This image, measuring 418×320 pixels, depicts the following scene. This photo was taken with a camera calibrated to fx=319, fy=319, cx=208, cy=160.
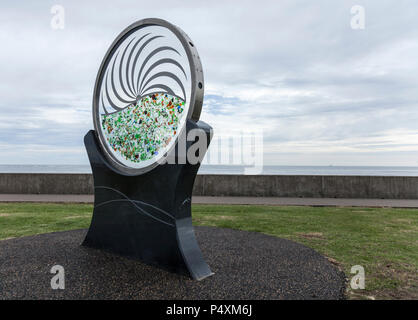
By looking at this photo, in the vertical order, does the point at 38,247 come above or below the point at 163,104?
below

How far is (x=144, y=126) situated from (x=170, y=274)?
2242 mm

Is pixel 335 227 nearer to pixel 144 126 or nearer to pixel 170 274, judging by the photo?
pixel 170 274

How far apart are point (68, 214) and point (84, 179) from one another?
487cm

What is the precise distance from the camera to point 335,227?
289 inches

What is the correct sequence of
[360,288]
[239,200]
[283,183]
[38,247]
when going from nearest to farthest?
[360,288] → [38,247] → [239,200] → [283,183]

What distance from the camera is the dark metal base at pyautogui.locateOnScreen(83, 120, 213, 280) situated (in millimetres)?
4332

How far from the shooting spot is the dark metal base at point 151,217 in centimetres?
433

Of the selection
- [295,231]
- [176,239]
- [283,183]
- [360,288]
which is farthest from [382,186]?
[176,239]

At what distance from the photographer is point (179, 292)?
11.8ft

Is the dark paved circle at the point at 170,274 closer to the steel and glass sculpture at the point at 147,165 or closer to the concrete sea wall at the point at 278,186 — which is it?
the steel and glass sculpture at the point at 147,165

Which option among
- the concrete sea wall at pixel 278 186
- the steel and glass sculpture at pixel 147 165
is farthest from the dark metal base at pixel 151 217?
the concrete sea wall at pixel 278 186

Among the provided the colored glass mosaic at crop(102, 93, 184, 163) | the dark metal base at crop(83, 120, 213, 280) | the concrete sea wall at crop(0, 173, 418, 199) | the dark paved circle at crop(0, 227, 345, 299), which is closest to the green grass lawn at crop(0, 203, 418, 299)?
the dark paved circle at crop(0, 227, 345, 299)

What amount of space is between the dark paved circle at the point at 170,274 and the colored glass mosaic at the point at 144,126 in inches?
67.6
